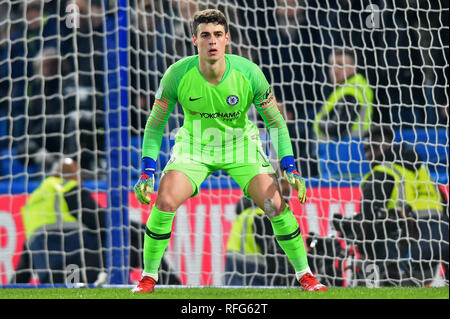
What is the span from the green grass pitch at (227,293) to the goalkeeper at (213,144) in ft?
0.58

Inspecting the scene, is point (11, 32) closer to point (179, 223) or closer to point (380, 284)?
point (179, 223)

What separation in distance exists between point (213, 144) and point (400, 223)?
105 inches

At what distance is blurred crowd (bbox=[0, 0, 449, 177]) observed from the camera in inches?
320

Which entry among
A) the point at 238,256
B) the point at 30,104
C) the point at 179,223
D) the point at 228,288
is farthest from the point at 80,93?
the point at 228,288

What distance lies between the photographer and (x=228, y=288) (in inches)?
253

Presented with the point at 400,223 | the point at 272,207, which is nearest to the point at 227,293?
the point at 272,207

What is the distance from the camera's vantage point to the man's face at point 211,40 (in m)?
5.47

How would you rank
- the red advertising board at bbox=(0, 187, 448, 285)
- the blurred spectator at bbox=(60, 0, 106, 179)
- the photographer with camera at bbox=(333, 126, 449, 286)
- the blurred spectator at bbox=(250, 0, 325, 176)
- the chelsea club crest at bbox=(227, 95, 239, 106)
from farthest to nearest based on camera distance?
the blurred spectator at bbox=(250, 0, 325, 176), the blurred spectator at bbox=(60, 0, 106, 179), the photographer with camera at bbox=(333, 126, 449, 286), the red advertising board at bbox=(0, 187, 448, 285), the chelsea club crest at bbox=(227, 95, 239, 106)

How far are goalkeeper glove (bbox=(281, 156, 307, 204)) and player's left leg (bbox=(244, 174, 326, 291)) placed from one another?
0.32ft

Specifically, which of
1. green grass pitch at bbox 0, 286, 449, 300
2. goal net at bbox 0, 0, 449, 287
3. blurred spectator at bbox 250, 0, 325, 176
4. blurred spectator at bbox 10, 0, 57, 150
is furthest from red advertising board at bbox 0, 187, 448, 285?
green grass pitch at bbox 0, 286, 449, 300

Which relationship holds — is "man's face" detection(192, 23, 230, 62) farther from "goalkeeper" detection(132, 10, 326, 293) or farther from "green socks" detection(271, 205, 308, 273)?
"green socks" detection(271, 205, 308, 273)

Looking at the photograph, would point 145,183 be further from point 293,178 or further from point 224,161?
point 293,178

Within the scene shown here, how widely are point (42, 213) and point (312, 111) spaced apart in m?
2.61

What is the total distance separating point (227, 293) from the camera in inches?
229
